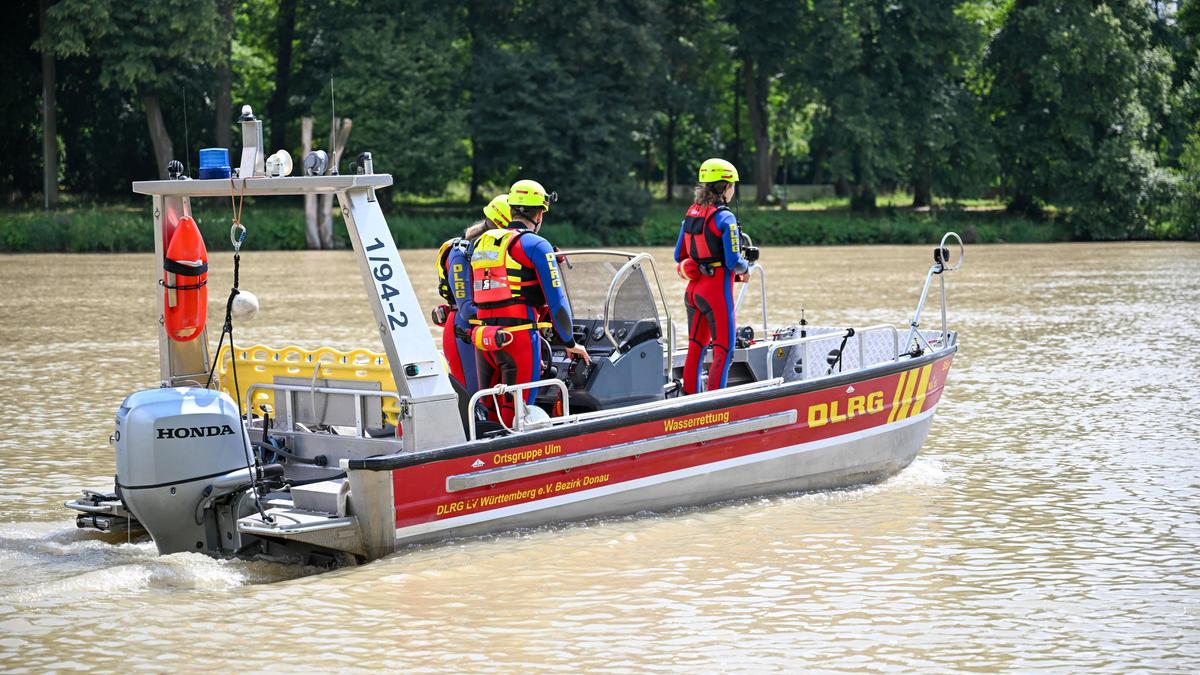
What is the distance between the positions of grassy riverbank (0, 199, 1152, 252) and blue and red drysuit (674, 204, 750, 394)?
32.0 metres

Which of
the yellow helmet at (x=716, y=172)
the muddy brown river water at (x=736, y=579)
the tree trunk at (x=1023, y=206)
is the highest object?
the tree trunk at (x=1023, y=206)

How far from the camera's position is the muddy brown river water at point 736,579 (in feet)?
20.7

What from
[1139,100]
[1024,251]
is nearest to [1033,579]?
[1024,251]

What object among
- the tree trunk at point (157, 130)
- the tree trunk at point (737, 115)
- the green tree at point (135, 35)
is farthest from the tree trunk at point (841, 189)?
the tree trunk at point (157, 130)

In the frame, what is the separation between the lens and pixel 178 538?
7473 millimetres

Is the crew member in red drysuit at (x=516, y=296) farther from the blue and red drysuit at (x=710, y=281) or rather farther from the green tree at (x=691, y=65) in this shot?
the green tree at (x=691, y=65)

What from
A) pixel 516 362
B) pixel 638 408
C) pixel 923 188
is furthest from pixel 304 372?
pixel 923 188

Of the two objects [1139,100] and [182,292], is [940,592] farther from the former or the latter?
[1139,100]

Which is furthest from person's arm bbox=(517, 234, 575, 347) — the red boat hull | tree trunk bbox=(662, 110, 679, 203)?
tree trunk bbox=(662, 110, 679, 203)

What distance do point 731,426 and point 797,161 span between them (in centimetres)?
6591

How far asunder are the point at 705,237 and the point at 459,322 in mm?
1692

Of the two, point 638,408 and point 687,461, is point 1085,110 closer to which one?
point 687,461

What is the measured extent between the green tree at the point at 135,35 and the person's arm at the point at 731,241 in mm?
36363

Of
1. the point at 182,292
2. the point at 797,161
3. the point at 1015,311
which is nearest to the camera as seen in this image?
the point at 182,292
